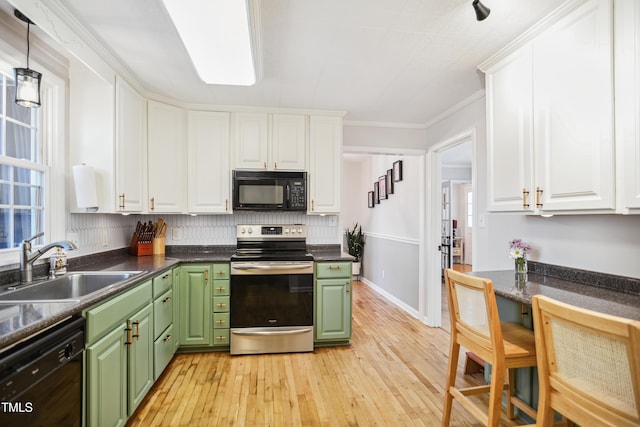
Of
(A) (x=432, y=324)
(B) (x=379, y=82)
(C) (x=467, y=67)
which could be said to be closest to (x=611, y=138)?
(C) (x=467, y=67)

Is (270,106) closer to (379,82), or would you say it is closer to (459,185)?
(379,82)

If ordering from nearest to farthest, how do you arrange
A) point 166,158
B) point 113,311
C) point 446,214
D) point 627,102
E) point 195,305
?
point 627,102
point 113,311
point 195,305
point 166,158
point 446,214

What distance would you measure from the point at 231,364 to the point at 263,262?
912mm

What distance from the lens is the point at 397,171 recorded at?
4582 mm

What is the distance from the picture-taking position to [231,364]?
8.91 ft

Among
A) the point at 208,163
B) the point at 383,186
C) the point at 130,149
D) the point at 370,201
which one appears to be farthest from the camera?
Answer: the point at 370,201

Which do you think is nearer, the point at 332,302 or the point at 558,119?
the point at 558,119

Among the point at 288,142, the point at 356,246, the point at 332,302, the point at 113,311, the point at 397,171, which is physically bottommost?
the point at 332,302

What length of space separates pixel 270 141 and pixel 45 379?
2571 millimetres

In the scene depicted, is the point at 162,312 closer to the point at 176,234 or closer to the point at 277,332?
the point at 277,332

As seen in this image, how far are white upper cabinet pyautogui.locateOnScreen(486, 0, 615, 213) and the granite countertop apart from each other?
0.44 meters

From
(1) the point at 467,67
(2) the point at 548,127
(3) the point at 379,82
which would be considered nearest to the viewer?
(2) the point at 548,127

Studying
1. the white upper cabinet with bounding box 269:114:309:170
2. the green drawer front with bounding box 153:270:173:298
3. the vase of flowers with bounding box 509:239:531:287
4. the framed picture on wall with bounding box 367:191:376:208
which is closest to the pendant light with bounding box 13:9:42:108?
the green drawer front with bounding box 153:270:173:298

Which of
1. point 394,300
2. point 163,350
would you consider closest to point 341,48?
point 163,350
